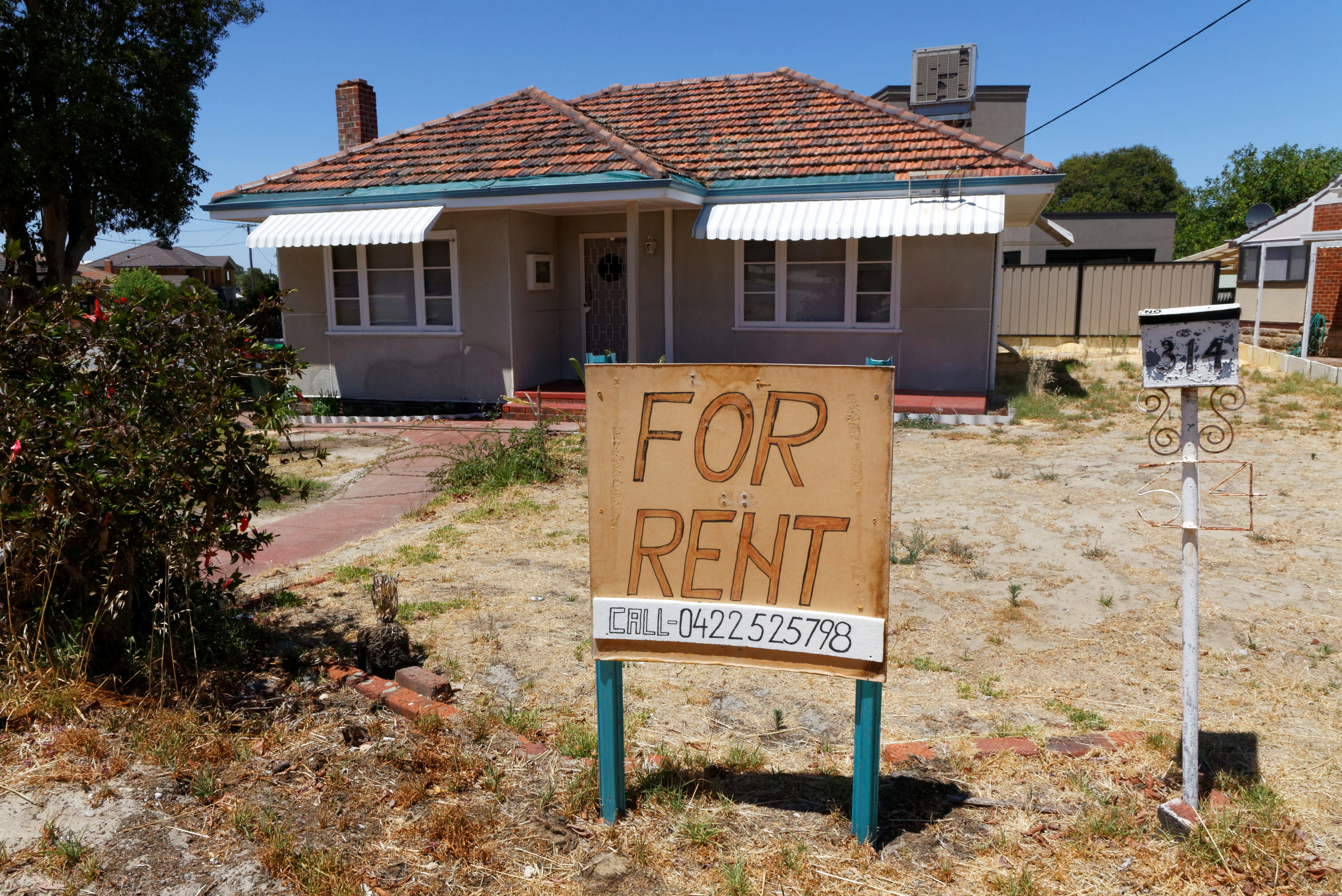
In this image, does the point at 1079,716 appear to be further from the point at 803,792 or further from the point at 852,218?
the point at 852,218

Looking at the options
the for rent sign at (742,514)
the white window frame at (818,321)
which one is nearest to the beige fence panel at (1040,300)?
the white window frame at (818,321)

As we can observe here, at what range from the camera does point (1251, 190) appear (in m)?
39.0

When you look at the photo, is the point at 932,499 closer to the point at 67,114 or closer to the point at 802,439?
the point at 802,439

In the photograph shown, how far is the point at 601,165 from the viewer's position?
11797 millimetres

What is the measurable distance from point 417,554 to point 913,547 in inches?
129

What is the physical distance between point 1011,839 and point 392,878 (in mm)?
1916

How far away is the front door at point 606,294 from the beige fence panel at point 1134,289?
13.8 m

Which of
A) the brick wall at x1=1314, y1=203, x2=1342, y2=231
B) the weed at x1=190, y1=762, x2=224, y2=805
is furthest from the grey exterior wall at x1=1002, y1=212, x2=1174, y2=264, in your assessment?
the weed at x1=190, y1=762, x2=224, y2=805

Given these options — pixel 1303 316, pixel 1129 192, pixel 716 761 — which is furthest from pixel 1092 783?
pixel 1129 192

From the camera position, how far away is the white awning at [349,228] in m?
11.9

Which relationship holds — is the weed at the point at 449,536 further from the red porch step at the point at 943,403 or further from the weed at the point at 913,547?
the red porch step at the point at 943,403

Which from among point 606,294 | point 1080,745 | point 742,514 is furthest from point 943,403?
point 742,514

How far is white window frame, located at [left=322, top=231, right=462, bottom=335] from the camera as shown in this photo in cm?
1283

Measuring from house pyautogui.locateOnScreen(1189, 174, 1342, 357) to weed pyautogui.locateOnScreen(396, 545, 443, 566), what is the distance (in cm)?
1644
